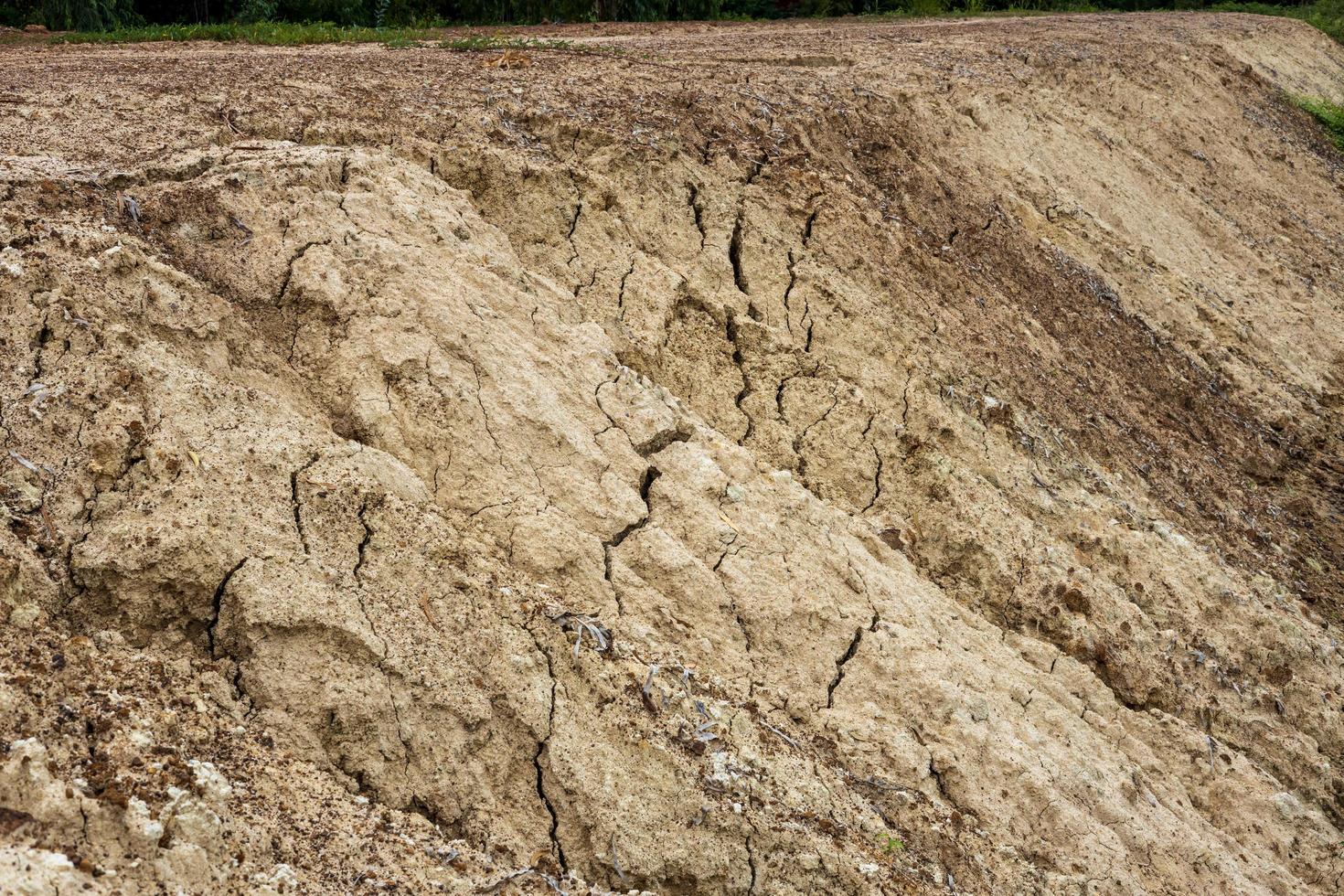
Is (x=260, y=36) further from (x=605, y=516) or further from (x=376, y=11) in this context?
(x=605, y=516)

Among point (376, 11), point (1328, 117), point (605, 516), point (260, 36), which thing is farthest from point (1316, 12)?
point (605, 516)

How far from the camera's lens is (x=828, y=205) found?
645 cm

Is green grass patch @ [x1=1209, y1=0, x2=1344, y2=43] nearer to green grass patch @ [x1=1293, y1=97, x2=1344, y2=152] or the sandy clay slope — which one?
green grass patch @ [x1=1293, y1=97, x2=1344, y2=152]

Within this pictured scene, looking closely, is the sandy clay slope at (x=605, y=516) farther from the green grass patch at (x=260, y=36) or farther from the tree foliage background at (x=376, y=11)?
the tree foliage background at (x=376, y=11)

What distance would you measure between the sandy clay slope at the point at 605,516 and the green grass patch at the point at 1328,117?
370 inches

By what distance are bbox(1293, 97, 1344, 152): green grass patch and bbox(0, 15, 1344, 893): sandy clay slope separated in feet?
30.8

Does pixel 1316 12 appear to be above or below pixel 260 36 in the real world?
above

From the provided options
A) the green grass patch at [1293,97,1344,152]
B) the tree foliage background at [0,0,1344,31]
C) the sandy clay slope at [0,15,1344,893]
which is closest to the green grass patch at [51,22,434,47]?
the sandy clay slope at [0,15,1344,893]

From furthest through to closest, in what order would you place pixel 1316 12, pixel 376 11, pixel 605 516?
pixel 1316 12 → pixel 376 11 → pixel 605 516

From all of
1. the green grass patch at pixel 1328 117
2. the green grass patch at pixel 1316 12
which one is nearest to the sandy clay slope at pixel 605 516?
the green grass patch at pixel 1328 117

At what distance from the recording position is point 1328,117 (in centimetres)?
1531

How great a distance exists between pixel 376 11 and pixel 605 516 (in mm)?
15706

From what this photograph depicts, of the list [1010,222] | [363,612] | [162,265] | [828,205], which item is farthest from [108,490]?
[1010,222]

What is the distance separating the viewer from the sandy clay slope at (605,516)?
10.3ft
